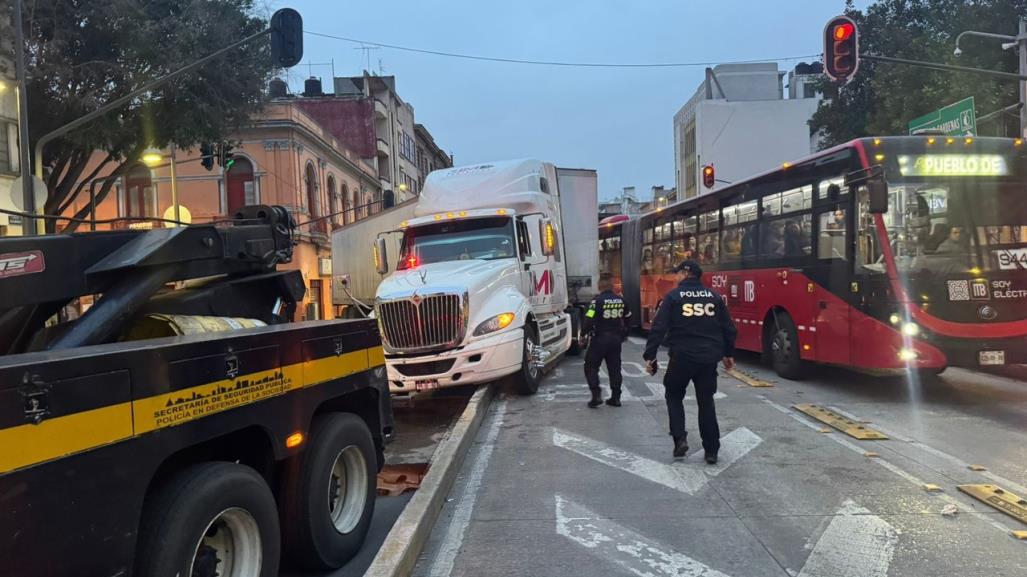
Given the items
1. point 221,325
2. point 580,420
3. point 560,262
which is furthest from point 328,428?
point 560,262

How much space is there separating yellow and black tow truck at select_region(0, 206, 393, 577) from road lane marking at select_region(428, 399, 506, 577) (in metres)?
0.59

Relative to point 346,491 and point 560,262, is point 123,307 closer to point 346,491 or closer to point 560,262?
point 346,491

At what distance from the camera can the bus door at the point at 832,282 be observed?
966 cm

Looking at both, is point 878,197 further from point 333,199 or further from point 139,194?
point 333,199

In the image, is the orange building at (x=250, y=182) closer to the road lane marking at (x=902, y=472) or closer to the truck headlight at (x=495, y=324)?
the truck headlight at (x=495, y=324)

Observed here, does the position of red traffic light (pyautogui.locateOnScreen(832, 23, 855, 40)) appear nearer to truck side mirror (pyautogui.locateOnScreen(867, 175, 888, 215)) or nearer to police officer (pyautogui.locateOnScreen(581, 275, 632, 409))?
truck side mirror (pyautogui.locateOnScreen(867, 175, 888, 215))

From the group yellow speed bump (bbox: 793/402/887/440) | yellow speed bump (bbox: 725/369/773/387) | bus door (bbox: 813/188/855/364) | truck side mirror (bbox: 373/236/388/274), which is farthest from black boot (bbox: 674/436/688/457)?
truck side mirror (bbox: 373/236/388/274)

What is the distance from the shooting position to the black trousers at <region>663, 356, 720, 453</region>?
652 centimetres

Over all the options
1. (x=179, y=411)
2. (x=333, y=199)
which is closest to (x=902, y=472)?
(x=179, y=411)

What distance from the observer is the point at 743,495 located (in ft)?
18.5

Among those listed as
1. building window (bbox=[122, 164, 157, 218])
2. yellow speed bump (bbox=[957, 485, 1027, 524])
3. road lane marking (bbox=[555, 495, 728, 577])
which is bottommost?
yellow speed bump (bbox=[957, 485, 1027, 524])

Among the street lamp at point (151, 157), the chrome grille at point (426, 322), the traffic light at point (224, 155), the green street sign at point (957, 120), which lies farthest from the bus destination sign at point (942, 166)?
the street lamp at point (151, 157)

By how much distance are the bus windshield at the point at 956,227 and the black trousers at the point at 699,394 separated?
13.3 ft

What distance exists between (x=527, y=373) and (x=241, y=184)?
27.5 metres
